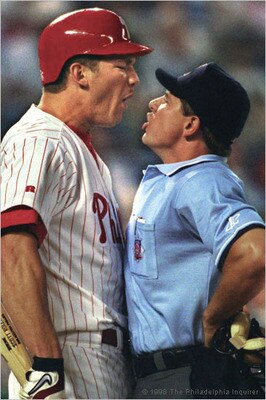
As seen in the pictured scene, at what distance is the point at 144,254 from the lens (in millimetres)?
1360

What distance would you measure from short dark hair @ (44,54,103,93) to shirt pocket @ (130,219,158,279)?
34 centimetres

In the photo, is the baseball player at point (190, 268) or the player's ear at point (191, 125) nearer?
the baseball player at point (190, 268)

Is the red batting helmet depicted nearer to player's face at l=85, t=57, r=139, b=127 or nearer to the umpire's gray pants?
player's face at l=85, t=57, r=139, b=127

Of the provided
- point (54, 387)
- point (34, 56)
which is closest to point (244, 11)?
point (34, 56)

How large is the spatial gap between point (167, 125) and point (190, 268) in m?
0.32

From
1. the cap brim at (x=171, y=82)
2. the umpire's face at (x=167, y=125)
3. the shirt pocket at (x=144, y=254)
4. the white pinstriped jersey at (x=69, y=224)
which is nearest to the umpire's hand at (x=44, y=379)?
Result: the white pinstriped jersey at (x=69, y=224)

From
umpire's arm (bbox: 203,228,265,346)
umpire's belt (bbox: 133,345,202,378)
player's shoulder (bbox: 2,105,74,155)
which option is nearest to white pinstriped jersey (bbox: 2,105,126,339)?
player's shoulder (bbox: 2,105,74,155)

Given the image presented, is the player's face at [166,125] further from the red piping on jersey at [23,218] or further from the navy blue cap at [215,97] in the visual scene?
the red piping on jersey at [23,218]

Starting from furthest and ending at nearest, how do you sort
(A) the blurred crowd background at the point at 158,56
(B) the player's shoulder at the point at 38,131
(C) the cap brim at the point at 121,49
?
1. (A) the blurred crowd background at the point at 158,56
2. (C) the cap brim at the point at 121,49
3. (B) the player's shoulder at the point at 38,131

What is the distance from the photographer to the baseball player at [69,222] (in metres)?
1.20

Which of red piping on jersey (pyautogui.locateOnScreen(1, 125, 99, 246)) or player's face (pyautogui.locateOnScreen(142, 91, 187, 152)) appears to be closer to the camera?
red piping on jersey (pyautogui.locateOnScreen(1, 125, 99, 246))

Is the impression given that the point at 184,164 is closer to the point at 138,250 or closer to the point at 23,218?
the point at 138,250

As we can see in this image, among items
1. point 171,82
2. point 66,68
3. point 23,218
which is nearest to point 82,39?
point 66,68

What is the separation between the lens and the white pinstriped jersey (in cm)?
127
